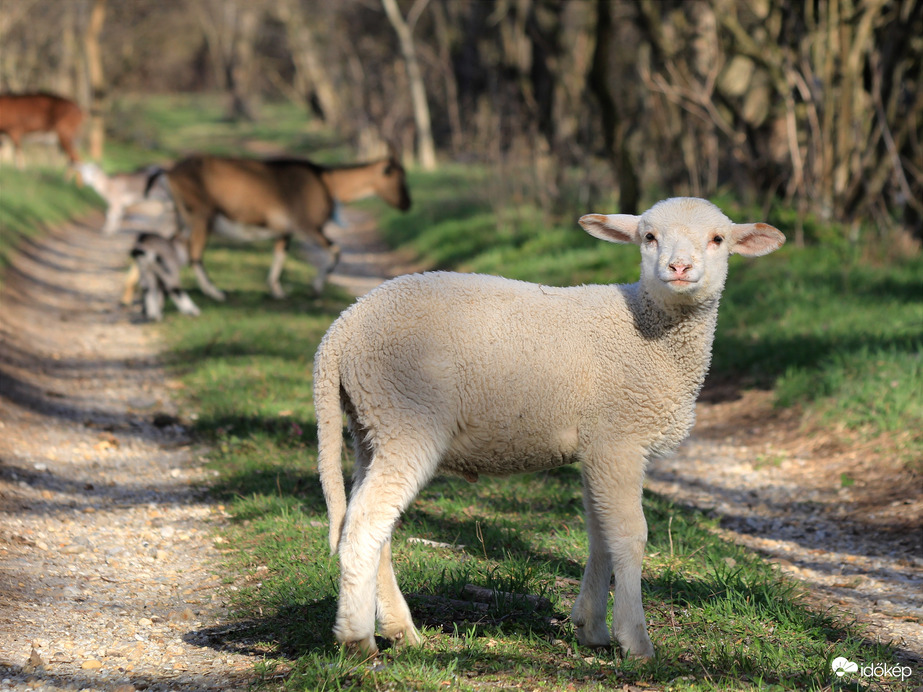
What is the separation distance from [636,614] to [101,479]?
156 inches

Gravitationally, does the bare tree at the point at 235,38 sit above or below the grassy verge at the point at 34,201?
above

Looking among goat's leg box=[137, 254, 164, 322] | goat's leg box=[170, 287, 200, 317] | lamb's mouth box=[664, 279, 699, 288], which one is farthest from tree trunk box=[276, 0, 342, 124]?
lamb's mouth box=[664, 279, 699, 288]

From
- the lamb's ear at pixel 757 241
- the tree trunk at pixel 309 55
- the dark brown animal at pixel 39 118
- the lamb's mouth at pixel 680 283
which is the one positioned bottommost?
the lamb's mouth at pixel 680 283


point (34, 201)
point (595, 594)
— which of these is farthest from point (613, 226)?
point (34, 201)

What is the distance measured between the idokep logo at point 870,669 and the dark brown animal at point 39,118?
20.3m

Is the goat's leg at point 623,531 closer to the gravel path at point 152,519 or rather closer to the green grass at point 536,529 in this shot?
the green grass at point 536,529

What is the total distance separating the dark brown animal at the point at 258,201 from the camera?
39.5ft

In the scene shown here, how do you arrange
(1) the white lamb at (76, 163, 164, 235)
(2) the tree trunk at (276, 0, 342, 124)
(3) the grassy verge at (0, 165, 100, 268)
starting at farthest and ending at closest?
(2) the tree trunk at (276, 0, 342, 124), (1) the white lamb at (76, 163, 164, 235), (3) the grassy verge at (0, 165, 100, 268)

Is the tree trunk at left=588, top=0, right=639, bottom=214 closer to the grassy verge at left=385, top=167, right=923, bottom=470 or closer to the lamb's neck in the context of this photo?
the grassy verge at left=385, top=167, right=923, bottom=470

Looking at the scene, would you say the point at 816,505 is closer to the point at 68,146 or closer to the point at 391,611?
the point at 391,611

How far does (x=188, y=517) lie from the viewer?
5.58m

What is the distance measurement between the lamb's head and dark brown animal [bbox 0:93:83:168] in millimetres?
19394

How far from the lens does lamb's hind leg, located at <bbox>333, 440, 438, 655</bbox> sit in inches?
134

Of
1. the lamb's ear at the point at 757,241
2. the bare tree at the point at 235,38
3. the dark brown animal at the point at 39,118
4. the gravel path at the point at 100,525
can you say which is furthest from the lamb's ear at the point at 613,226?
the bare tree at the point at 235,38
